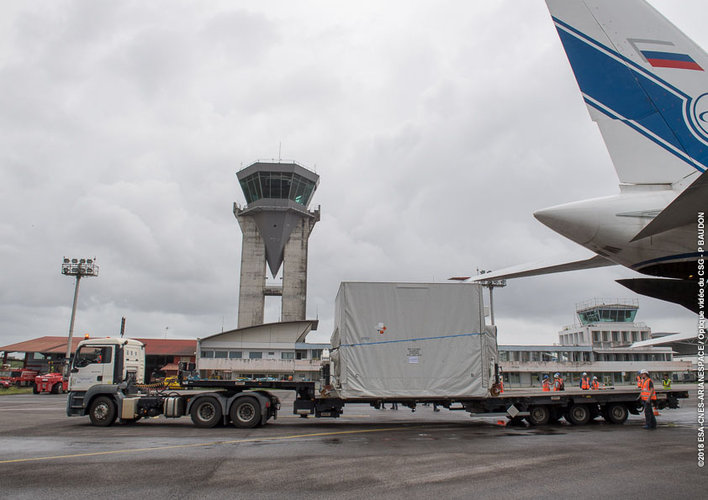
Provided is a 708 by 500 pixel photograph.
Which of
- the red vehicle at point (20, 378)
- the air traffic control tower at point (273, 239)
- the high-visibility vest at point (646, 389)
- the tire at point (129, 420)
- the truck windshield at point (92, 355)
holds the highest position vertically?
the air traffic control tower at point (273, 239)

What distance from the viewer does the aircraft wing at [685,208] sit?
213 inches

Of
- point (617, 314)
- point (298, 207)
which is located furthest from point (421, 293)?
point (617, 314)

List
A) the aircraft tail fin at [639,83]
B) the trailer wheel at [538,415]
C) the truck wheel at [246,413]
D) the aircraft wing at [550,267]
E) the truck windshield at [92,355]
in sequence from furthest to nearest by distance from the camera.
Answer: the truck windshield at [92,355], the trailer wheel at [538,415], the truck wheel at [246,413], the aircraft wing at [550,267], the aircraft tail fin at [639,83]

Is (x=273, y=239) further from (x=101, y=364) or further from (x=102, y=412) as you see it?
(x=102, y=412)

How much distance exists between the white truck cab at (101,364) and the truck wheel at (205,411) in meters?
2.99

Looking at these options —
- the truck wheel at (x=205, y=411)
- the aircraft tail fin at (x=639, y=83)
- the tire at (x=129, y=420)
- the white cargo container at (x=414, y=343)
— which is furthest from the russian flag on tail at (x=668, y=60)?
the tire at (x=129, y=420)

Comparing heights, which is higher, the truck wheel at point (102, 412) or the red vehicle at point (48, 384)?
the truck wheel at point (102, 412)

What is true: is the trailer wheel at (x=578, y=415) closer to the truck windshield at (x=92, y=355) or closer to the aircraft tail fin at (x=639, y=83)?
the aircraft tail fin at (x=639, y=83)

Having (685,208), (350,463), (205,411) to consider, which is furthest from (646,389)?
(205,411)

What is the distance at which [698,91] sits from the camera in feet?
26.3

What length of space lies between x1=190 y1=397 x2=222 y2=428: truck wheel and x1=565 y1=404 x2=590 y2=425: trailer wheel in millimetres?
10628

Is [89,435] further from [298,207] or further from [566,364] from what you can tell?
[566,364]

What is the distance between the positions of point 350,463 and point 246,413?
6.58 metres

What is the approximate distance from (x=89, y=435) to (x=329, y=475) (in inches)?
321
